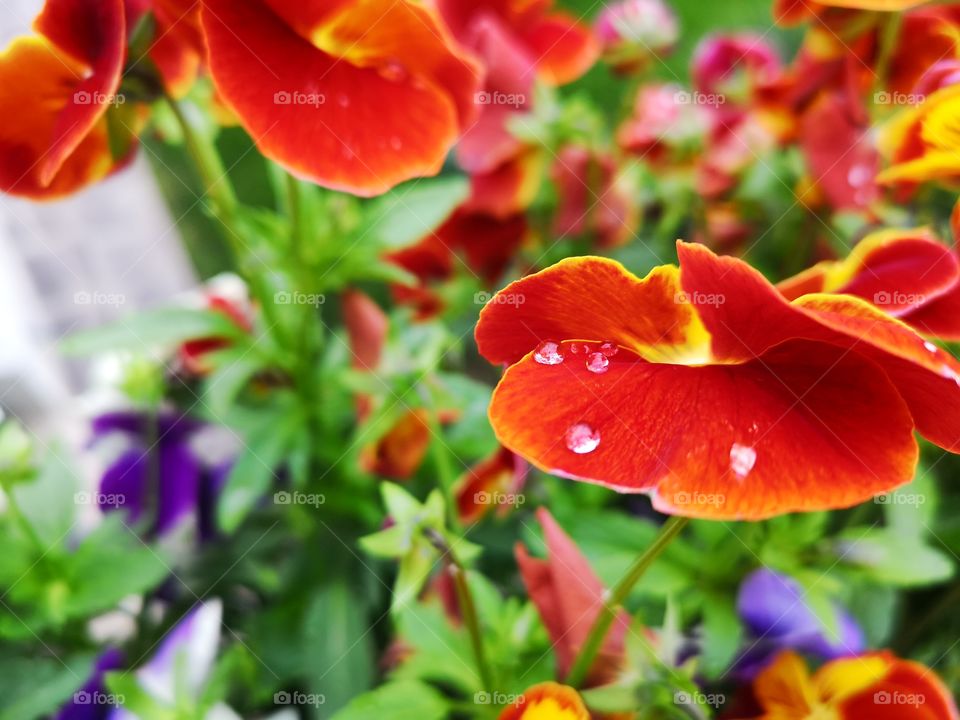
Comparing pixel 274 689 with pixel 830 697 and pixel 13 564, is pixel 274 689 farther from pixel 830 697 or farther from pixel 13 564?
pixel 830 697

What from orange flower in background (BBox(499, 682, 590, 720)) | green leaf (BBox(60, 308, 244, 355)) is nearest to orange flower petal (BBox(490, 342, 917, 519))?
orange flower in background (BBox(499, 682, 590, 720))

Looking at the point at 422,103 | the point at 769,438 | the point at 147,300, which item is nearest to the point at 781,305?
the point at 769,438

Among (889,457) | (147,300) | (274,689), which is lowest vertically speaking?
(147,300)

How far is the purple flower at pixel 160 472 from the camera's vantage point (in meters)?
0.58

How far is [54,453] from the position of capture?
557mm

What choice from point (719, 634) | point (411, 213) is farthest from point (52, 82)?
point (719, 634)

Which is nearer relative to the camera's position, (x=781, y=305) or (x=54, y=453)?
(x=781, y=305)

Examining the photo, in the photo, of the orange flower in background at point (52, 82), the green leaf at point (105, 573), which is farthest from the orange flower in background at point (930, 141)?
the green leaf at point (105, 573)

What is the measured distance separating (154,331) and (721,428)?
1.28 ft

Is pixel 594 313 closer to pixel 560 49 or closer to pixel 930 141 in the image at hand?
pixel 930 141

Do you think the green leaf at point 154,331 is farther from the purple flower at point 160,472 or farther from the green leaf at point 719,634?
the green leaf at point 719,634

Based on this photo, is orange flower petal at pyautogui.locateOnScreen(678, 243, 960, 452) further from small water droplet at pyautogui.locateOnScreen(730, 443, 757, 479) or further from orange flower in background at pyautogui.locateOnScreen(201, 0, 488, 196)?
orange flower in background at pyautogui.locateOnScreen(201, 0, 488, 196)

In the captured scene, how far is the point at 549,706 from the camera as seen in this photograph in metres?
0.29

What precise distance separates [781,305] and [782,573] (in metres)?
0.28
